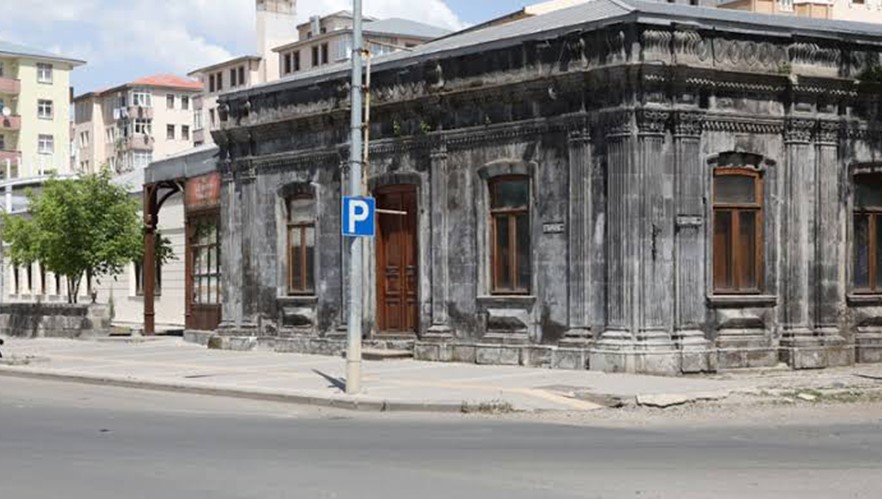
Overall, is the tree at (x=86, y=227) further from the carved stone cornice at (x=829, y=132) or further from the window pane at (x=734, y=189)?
the carved stone cornice at (x=829, y=132)

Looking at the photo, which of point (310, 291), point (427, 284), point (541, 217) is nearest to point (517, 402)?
point (541, 217)

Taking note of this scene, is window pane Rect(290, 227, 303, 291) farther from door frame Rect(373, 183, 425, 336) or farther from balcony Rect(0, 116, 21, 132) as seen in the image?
balcony Rect(0, 116, 21, 132)

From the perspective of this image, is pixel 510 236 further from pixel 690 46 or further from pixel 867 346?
pixel 867 346

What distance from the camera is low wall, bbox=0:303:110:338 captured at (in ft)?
121

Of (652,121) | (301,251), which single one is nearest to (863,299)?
(652,121)

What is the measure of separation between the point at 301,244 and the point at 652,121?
966cm

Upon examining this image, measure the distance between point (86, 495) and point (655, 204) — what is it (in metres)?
13.7

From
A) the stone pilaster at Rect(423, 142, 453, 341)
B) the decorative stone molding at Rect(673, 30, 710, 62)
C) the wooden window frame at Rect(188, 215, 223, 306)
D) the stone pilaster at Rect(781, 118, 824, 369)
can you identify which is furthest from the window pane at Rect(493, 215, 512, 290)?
the wooden window frame at Rect(188, 215, 223, 306)

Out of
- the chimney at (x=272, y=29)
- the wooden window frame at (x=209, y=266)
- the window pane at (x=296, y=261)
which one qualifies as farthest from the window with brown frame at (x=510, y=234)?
the chimney at (x=272, y=29)

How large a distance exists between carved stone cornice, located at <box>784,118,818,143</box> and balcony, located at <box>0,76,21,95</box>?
8674cm

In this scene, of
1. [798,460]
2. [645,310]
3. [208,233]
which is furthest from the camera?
[208,233]

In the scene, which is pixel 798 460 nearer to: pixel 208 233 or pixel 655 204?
pixel 655 204

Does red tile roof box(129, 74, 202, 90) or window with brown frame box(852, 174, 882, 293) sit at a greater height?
red tile roof box(129, 74, 202, 90)

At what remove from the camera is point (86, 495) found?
997 cm
